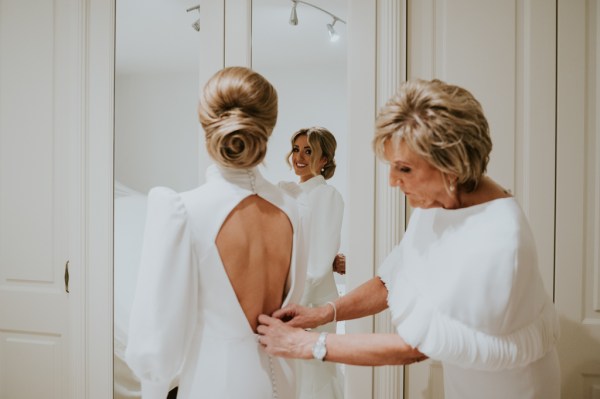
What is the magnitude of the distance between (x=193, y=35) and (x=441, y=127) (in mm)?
1334

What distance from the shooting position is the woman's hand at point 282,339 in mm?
1021

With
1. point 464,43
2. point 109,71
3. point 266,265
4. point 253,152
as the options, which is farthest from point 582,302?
point 109,71

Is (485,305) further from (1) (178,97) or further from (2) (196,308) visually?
(1) (178,97)

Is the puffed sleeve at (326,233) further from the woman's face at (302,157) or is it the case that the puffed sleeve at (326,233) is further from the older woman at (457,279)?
the older woman at (457,279)

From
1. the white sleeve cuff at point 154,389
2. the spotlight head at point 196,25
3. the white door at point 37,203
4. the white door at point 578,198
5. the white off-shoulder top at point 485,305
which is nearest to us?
the white off-shoulder top at point 485,305

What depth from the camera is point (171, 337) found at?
944mm

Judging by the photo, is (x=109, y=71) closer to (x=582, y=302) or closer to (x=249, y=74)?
(x=249, y=74)

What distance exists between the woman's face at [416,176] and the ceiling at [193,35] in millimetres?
846

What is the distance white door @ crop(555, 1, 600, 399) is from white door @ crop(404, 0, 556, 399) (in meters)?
0.04

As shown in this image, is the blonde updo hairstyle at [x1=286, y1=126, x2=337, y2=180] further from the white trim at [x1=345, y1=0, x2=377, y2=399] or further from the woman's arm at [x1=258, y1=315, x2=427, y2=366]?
the woman's arm at [x1=258, y1=315, x2=427, y2=366]

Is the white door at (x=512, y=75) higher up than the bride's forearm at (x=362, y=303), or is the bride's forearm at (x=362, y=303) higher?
the white door at (x=512, y=75)

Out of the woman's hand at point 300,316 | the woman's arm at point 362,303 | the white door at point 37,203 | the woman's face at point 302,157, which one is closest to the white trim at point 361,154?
the woman's face at point 302,157

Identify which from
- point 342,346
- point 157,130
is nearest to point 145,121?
point 157,130

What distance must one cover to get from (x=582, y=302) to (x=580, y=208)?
375 mm
